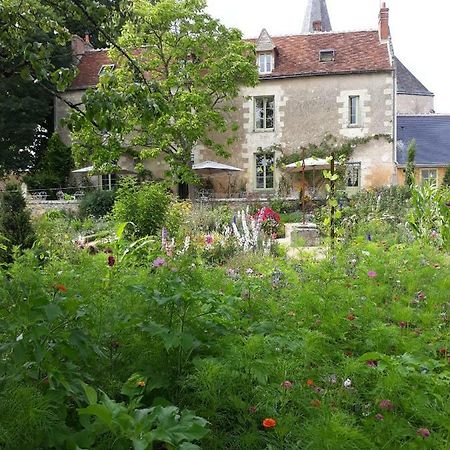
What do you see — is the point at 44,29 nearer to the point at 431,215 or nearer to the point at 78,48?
the point at 431,215

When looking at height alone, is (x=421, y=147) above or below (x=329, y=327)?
above

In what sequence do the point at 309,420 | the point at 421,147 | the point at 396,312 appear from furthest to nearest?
the point at 421,147 < the point at 396,312 < the point at 309,420

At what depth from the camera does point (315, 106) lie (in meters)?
21.7

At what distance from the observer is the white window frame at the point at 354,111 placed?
70.0 feet

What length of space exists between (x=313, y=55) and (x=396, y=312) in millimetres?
20517

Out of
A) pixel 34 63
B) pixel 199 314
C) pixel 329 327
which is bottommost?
pixel 329 327

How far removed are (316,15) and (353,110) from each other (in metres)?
17.3

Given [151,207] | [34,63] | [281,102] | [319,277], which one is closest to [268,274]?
[319,277]

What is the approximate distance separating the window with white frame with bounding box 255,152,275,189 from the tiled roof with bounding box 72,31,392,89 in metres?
3.21

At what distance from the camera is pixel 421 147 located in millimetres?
25062

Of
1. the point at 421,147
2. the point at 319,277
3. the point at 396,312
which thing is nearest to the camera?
the point at 396,312

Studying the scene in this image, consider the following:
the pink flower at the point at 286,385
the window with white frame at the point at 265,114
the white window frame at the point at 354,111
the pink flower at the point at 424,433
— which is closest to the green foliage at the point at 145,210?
the pink flower at the point at 286,385

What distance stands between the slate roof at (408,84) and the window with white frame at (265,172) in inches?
851

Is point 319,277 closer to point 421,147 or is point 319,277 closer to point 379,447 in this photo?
point 379,447
